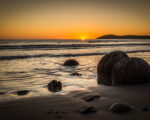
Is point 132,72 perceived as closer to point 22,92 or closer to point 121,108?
point 121,108

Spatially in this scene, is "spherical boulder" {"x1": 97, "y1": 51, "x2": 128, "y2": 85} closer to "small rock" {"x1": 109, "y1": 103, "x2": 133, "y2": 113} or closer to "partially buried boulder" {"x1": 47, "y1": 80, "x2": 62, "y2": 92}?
"partially buried boulder" {"x1": 47, "y1": 80, "x2": 62, "y2": 92}

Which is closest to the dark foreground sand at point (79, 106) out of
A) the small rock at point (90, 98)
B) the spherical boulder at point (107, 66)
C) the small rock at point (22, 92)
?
the small rock at point (90, 98)

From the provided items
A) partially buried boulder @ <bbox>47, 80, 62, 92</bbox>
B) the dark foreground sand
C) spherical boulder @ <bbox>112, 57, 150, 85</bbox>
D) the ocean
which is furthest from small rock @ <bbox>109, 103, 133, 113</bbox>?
partially buried boulder @ <bbox>47, 80, 62, 92</bbox>

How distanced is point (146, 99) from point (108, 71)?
1.96 m

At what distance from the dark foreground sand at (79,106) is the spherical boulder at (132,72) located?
0.82 feet

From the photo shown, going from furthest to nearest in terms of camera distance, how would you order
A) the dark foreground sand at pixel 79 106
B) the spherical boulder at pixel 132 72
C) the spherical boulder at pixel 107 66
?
1. the spherical boulder at pixel 107 66
2. the spherical boulder at pixel 132 72
3. the dark foreground sand at pixel 79 106

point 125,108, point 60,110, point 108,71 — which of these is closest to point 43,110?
point 60,110

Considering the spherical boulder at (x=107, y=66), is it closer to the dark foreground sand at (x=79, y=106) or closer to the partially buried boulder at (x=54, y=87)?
the dark foreground sand at (x=79, y=106)

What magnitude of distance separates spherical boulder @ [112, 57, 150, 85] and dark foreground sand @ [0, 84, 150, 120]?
0.82 ft

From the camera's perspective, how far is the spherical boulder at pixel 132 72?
12.2 ft

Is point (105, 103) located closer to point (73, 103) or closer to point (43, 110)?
point (73, 103)

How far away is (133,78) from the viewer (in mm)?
3746

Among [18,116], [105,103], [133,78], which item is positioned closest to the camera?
[18,116]

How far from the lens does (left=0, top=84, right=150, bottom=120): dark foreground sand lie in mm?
2271
